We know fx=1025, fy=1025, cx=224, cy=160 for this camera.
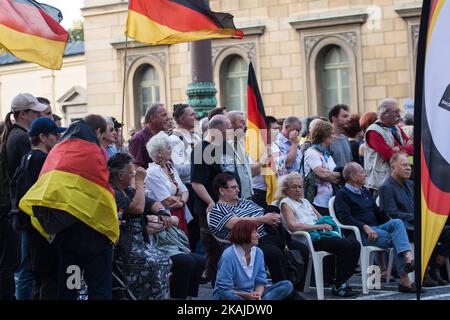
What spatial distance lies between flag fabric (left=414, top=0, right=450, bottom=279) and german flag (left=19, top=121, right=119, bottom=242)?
3.17 metres

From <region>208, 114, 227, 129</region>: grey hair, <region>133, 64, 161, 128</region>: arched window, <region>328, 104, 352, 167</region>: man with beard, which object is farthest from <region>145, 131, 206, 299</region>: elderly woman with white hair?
<region>133, 64, 161, 128</region>: arched window

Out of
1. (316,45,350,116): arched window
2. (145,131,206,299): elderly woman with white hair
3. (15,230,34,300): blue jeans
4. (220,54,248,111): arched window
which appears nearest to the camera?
(15,230,34,300): blue jeans

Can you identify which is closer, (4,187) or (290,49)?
(4,187)

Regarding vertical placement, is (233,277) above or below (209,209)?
below

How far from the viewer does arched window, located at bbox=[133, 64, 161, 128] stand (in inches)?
1190

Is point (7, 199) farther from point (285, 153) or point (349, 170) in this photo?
point (285, 153)

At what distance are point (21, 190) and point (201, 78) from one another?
22.1 ft

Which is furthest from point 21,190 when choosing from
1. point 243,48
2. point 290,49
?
point 243,48

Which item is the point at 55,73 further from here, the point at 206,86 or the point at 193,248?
the point at 193,248

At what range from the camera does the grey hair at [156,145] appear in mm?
10148

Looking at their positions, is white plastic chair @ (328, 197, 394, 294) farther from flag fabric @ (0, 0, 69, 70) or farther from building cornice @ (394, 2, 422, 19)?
building cornice @ (394, 2, 422, 19)

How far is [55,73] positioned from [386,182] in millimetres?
26988

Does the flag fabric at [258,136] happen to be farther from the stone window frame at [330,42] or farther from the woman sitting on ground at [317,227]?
the stone window frame at [330,42]

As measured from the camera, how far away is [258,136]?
40.2ft
